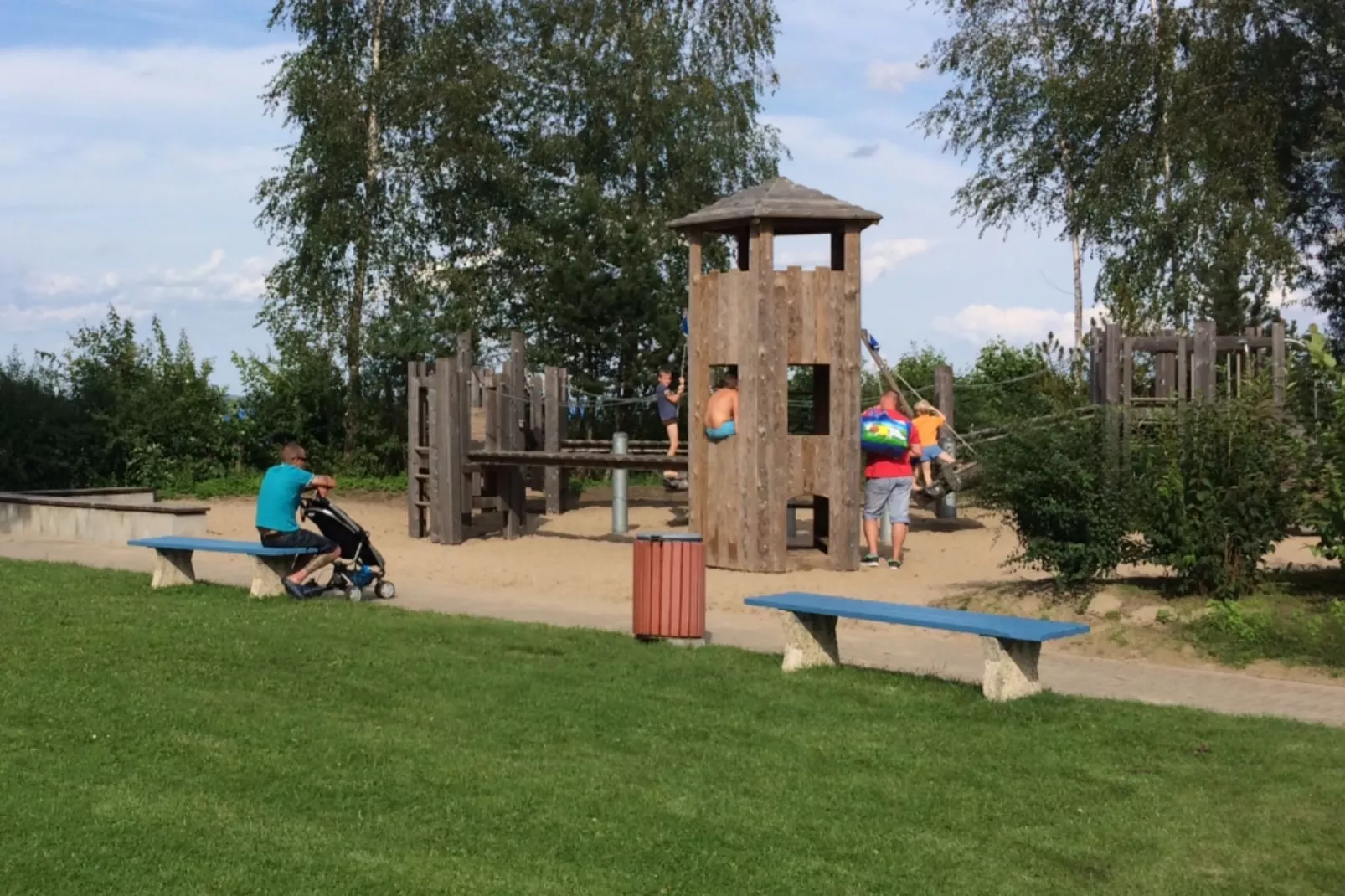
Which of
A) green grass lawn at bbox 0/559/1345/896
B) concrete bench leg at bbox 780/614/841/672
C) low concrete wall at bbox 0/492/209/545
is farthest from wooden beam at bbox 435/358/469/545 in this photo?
concrete bench leg at bbox 780/614/841/672

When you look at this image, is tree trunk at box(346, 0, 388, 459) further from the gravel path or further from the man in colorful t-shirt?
the man in colorful t-shirt

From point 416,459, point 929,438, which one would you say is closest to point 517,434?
point 416,459

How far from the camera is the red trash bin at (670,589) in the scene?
10.7 m

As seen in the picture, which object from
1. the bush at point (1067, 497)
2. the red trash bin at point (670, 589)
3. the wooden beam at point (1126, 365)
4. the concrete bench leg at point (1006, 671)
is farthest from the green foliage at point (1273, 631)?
the wooden beam at point (1126, 365)

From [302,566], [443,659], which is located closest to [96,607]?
[302,566]

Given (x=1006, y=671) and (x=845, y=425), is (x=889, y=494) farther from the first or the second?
(x=1006, y=671)

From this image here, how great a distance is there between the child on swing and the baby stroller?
322 inches

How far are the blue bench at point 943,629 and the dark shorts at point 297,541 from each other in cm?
465

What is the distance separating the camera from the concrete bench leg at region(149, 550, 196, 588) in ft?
44.6

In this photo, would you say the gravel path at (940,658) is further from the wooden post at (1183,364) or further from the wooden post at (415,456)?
the wooden post at (1183,364)

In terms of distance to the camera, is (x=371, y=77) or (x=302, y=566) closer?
(x=302, y=566)

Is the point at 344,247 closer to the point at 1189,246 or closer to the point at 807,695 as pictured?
the point at 1189,246

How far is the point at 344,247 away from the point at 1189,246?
53.9 feet

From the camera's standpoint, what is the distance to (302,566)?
43.3 ft
